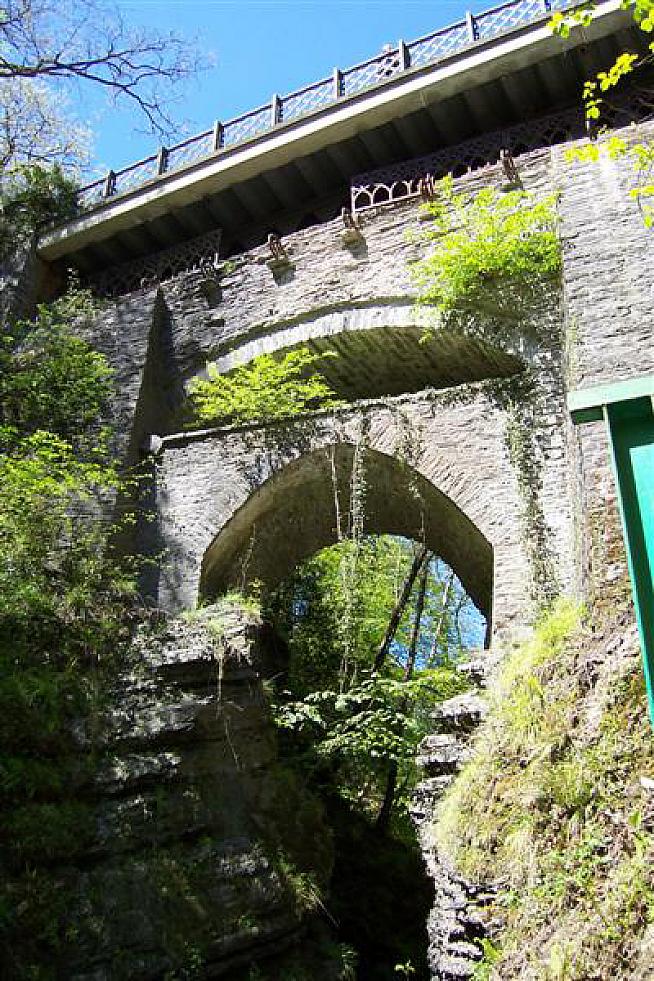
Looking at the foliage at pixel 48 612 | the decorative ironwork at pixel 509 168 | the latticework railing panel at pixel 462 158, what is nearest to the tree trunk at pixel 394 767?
the foliage at pixel 48 612

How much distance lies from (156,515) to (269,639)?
205cm

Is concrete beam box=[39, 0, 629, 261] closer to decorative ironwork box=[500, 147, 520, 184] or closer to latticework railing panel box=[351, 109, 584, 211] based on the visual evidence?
latticework railing panel box=[351, 109, 584, 211]

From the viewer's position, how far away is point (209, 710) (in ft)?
22.8

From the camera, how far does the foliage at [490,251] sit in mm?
9281

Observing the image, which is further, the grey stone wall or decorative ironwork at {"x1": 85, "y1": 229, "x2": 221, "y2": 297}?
decorative ironwork at {"x1": 85, "y1": 229, "x2": 221, "y2": 297}

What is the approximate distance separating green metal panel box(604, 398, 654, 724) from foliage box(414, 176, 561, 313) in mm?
6706

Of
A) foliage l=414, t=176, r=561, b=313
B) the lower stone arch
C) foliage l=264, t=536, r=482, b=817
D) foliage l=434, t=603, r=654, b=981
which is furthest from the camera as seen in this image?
foliage l=414, t=176, r=561, b=313

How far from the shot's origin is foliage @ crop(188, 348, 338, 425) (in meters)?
9.59

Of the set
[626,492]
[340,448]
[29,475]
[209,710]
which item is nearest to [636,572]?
[626,492]

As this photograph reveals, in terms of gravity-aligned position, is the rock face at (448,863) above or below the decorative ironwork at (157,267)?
below

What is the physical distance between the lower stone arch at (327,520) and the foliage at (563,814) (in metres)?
2.64

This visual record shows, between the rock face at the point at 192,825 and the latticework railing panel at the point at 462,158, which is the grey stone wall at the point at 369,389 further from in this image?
the rock face at the point at 192,825

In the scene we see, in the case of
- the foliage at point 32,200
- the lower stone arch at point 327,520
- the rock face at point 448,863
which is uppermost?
the foliage at point 32,200

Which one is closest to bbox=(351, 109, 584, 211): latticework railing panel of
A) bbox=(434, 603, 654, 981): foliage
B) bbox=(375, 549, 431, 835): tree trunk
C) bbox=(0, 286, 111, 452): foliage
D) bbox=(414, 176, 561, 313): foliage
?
bbox=(414, 176, 561, 313): foliage
